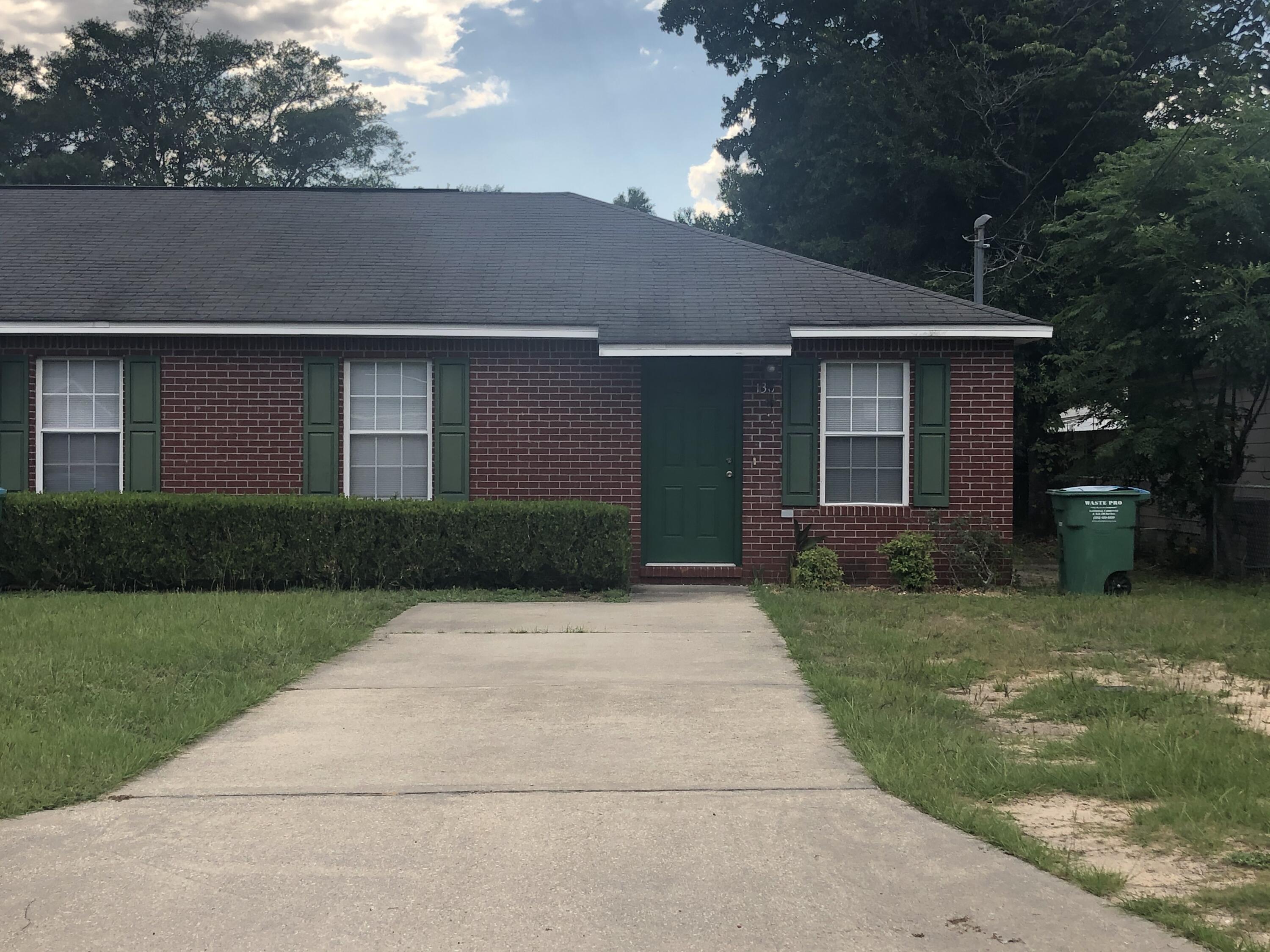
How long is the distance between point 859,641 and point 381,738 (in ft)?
13.3

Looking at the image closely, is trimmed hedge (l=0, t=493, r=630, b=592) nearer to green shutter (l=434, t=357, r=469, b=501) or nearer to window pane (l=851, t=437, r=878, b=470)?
green shutter (l=434, t=357, r=469, b=501)

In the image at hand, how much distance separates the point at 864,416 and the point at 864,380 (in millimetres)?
408

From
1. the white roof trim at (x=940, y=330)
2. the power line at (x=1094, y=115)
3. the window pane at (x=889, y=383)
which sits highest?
the power line at (x=1094, y=115)

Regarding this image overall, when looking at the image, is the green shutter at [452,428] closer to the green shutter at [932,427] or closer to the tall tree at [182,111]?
the green shutter at [932,427]

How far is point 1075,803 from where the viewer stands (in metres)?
4.84

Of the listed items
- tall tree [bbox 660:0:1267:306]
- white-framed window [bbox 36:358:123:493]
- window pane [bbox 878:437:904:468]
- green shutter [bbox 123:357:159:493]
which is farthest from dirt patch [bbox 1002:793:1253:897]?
tall tree [bbox 660:0:1267:306]

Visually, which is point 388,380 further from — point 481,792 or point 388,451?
point 481,792

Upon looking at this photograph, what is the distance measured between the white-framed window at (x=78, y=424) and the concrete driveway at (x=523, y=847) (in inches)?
300

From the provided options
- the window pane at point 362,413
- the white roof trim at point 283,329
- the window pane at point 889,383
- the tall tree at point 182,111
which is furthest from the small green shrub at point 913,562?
the tall tree at point 182,111

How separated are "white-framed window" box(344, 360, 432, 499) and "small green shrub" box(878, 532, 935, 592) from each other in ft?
17.0

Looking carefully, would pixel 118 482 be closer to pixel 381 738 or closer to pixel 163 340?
pixel 163 340

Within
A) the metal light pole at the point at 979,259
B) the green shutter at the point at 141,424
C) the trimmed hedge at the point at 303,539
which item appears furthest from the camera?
the metal light pole at the point at 979,259

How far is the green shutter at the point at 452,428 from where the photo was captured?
13.1m

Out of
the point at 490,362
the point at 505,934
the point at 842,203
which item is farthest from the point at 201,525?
the point at 842,203
